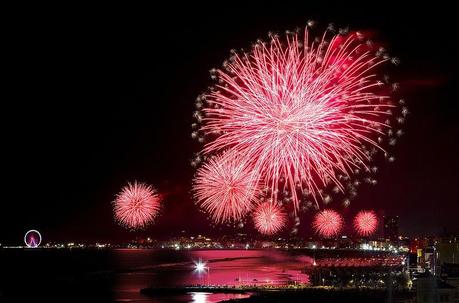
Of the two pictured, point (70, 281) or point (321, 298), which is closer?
point (321, 298)

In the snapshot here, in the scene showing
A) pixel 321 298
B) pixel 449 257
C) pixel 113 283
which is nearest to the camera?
pixel 449 257

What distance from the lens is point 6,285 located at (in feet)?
322

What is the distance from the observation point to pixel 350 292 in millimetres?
58375

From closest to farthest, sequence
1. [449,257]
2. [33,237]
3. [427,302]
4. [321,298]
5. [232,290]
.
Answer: [427,302]
[449,257]
[321,298]
[232,290]
[33,237]

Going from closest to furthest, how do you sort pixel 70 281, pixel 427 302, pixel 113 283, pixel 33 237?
pixel 427 302
pixel 113 283
pixel 70 281
pixel 33 237

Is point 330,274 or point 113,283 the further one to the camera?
point 113,283

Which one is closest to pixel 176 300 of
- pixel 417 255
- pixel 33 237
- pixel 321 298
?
pixel 321 298

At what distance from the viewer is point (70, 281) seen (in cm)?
10425

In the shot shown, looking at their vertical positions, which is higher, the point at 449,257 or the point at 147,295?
the point at 449,257

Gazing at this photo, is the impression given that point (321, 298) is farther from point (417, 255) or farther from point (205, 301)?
point (417, 255)

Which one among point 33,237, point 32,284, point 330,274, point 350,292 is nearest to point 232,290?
point 350,292

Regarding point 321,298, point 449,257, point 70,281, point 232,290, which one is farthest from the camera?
point 70,281

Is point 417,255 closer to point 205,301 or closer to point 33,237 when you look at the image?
point 205,301

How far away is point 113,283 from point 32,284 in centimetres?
1372
